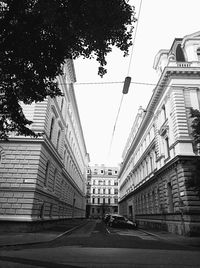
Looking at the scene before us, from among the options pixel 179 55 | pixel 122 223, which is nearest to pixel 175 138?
pixel 179 55

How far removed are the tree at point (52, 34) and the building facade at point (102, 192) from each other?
3373 inches

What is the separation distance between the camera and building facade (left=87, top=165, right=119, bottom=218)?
300 feet

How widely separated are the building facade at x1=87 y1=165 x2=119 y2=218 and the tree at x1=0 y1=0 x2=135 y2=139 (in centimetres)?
8567

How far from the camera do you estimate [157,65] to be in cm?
2839

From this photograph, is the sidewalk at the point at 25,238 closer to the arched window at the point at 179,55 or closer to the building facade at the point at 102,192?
the arched window at the point at 179,55

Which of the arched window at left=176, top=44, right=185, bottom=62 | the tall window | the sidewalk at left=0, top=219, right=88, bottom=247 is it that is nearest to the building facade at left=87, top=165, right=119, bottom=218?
the tall window

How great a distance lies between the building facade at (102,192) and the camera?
3595 inches

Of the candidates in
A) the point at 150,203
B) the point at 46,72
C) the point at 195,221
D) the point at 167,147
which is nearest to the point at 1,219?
the point at 46,72

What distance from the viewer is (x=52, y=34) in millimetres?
7875

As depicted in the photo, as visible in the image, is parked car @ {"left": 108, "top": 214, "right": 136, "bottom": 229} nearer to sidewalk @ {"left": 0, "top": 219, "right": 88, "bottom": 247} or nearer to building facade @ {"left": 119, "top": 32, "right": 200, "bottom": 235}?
building facade @ {"left": 119, "top": 32, "right": 200, "bottom": 235}

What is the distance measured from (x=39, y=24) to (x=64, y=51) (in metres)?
1.29

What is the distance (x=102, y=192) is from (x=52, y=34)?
92227 millimetres

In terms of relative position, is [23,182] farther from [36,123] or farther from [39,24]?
[39,24]

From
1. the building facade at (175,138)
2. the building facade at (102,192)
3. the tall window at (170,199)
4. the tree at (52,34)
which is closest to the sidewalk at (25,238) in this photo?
the tree at (52,34)
